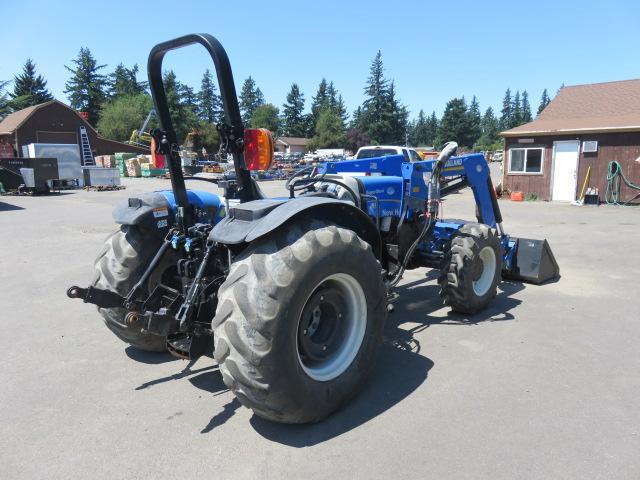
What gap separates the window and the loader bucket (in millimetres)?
14193

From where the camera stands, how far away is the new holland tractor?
2.91m

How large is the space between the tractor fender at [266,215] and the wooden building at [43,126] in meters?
48.8

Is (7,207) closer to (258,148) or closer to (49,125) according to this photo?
(258,148)

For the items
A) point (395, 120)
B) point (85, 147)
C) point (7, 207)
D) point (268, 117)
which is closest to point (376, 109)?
point (395, 120)

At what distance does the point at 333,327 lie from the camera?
141 inches

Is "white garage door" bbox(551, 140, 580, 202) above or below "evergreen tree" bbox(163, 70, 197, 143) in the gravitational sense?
below

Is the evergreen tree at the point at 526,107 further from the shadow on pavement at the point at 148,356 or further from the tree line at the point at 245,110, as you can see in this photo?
the shadow on pavement at the point at 148,356

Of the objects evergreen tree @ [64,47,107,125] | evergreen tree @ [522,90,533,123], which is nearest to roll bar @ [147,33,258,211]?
evergreen tree @ [64,47,107,125]

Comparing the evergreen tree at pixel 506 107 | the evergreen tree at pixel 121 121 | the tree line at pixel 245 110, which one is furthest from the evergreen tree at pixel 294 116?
the evergreen tree at pixel 506 107

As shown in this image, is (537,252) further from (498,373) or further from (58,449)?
(58,449)

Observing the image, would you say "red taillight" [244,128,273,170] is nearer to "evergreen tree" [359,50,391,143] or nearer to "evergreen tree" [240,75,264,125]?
"evergreen tree" [359,50,391,143]

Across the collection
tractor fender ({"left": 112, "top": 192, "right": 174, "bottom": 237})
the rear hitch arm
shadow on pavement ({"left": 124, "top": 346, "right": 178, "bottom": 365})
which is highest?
tractor fender ({"left": 112, "top": 192, "right": 174, "bottom": 237})

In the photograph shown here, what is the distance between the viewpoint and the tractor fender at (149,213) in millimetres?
4035

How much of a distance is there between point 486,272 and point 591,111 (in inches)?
737
